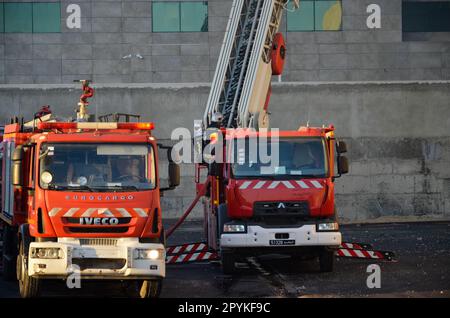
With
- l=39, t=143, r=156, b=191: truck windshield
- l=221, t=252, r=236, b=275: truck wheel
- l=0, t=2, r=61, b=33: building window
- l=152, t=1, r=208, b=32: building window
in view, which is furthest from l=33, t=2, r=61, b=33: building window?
l=39, t=143, r=156, b=191: truck windshield

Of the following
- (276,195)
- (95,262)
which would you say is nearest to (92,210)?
(95,262)

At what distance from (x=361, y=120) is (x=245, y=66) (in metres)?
13.8

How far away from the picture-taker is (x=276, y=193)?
63.0ft

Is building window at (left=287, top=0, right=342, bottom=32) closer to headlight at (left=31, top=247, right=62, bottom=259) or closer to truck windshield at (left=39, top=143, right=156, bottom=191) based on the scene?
truck windshield at (left=39, top=143, right=156, bottom=191)

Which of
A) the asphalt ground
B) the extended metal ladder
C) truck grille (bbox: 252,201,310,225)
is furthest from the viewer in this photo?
the extended metal ladder

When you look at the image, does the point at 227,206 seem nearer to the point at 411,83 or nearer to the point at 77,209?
the point at 77,209

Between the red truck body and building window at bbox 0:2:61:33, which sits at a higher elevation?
building window at bbox 0:2:61:33

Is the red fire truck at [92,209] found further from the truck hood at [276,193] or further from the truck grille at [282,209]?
the truck grille at [282,209]

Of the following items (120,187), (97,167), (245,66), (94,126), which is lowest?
(120,187)

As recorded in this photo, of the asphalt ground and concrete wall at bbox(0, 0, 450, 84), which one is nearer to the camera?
the asphalt ground

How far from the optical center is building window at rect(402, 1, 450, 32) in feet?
153

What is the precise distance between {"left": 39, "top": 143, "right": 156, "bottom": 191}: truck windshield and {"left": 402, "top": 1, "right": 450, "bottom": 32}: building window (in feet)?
108

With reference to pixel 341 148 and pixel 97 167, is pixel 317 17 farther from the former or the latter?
pixel 97 167

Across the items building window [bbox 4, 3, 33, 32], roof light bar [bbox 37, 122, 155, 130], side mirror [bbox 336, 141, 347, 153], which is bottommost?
side mirror [bbox 336, 141, 347, 153]
